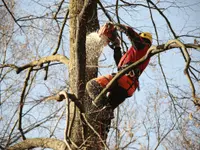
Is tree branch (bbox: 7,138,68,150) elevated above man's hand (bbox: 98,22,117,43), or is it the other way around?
man's hand (bbox: 98,22,117,43)

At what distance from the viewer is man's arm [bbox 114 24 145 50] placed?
12.5ft

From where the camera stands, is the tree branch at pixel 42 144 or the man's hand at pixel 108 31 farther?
the man's hand at pixel 108 31

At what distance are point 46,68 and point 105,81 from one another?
4.14ft

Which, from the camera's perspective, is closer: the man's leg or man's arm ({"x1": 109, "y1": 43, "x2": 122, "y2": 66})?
the man's leg

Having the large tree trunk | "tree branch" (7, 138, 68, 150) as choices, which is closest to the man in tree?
the large tree trunk

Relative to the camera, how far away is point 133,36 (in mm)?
3971

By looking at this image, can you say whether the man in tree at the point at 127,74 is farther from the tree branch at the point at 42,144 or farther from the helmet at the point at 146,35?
the tree branch at the point at 42,144

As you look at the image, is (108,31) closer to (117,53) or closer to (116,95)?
(117,53)

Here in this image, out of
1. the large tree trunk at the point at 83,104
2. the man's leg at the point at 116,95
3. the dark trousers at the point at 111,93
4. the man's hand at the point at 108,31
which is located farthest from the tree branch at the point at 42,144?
the man's hand at the point at 108,31

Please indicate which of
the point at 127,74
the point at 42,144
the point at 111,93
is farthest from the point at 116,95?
the point at 42,144

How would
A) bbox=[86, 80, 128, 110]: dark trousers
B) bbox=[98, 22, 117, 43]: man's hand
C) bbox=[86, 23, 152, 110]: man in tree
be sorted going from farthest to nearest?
bbox=[98, 22, 117, 43]: man's hand → bbox=[86, 23, 152, 110]: man in tree → bbox=[86, 80, 128, 110]: dark trousers

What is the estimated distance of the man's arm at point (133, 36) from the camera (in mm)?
3795

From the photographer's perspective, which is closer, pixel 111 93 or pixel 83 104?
pixel 83 104

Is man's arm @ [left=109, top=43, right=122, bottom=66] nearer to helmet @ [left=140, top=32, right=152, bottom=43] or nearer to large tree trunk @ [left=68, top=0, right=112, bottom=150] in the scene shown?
helmet @ [left=140, top=32, right=152, bottom=43]
